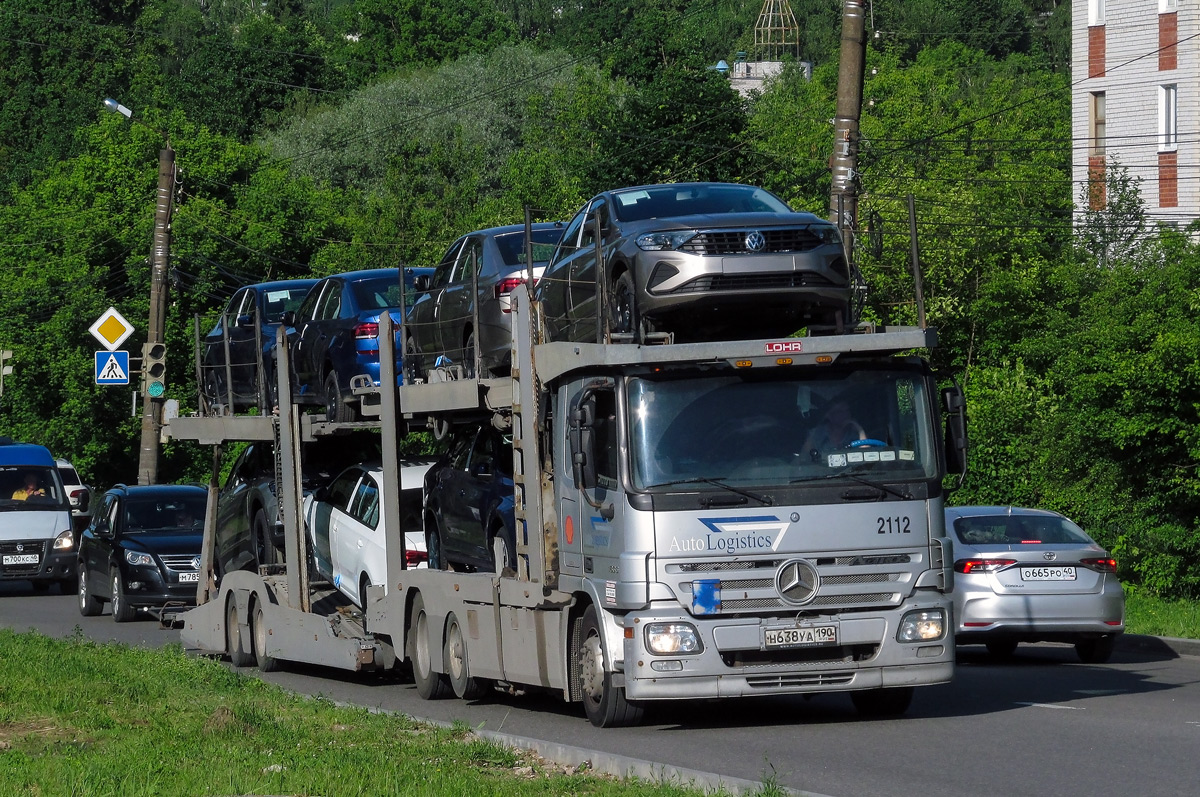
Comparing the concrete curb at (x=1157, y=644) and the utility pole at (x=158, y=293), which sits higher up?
the utility pole at (x=158, y=293)

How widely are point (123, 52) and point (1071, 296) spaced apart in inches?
2433

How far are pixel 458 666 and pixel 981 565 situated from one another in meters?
5.29

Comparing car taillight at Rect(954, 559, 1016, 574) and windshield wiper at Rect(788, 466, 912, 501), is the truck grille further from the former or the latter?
car taillight at Rect(954, 559, 1016, 574)

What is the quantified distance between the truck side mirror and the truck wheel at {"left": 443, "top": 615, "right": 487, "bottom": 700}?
3.87 m

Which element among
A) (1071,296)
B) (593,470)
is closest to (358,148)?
(1071,296)

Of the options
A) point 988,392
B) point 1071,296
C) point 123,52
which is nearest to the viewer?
point 988,392

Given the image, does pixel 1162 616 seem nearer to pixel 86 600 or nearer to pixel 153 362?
pixel 86 600

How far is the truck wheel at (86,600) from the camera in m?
23.5

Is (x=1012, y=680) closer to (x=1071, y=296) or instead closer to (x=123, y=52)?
(x=1071, y=296)

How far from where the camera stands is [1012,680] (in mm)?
14305

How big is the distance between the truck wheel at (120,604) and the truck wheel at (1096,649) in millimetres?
11986

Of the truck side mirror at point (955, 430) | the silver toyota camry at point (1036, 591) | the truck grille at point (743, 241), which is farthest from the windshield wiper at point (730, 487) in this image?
the silver toyota camry at point (1036, 591)

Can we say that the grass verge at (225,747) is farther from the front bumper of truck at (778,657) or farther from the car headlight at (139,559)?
the car headlight at (139,559)

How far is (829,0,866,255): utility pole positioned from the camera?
17344 millimetres
